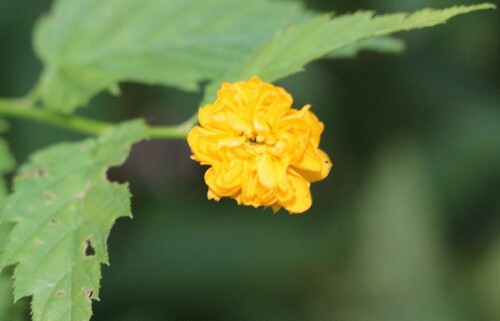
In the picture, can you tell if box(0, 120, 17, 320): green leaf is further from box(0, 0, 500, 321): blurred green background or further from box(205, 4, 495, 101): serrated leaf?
box(0, 0, 500, 321): blurred green background

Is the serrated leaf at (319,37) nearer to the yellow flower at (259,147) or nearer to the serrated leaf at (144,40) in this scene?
the yellow flower at (259,147)

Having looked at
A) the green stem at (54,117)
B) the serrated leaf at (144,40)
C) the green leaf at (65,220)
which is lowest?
the green leaf at (65,220)

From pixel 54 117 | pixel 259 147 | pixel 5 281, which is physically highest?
pixel 54 117

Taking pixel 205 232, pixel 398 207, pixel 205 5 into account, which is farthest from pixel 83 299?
pixel 398 207

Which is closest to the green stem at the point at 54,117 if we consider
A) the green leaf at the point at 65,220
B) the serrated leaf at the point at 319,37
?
the green leaf at the point at 65,220

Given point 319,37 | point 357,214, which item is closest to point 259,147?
point 319,37

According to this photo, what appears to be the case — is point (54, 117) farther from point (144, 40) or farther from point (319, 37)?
point (319, 37)

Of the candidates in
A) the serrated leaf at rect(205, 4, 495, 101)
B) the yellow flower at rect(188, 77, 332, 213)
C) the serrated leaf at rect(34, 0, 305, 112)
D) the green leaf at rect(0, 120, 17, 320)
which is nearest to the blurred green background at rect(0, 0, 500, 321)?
the green leaf at rect(0, 120, 17, 320)
